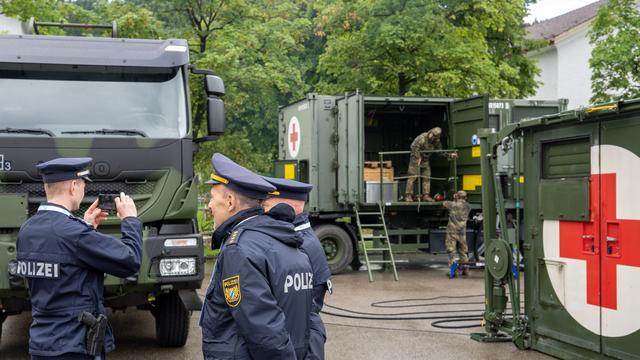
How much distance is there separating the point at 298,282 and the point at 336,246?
10.7 metres

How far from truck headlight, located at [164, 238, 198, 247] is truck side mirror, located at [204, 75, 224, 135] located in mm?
1281

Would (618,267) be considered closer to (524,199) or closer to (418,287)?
(524,199)

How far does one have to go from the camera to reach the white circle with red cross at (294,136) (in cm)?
1457

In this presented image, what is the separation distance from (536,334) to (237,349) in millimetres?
5026

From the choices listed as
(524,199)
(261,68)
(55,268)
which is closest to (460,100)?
(261,68)

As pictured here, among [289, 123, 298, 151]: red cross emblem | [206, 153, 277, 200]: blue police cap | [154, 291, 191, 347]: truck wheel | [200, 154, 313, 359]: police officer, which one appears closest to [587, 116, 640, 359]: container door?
[200, 154, 313, 359]: police officer

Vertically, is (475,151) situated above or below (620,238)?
above

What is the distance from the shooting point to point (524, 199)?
7496 mm

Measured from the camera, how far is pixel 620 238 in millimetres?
6211

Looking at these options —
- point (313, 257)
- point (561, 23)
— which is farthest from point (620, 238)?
point (561, 23)

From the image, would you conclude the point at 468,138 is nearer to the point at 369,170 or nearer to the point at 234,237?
the point at 369,170

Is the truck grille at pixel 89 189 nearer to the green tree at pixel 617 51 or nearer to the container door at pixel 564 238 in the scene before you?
the container door at pixel 564 238

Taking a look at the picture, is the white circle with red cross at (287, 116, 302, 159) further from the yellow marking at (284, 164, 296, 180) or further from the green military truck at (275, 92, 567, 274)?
the yellow marking at (284, 164, 296, 180)

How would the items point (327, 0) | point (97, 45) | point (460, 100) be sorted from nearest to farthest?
point (97, 45)
point (460, 100)
point (327, 0)
